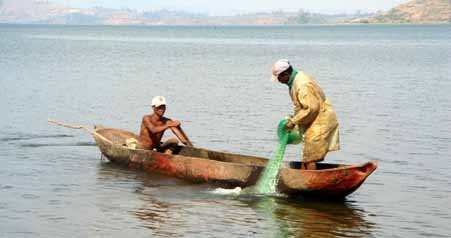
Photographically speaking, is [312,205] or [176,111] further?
[176,111]

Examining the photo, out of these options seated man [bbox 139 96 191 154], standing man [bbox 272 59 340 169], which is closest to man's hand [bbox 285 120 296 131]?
standing man [bbox 272 59 340 169]

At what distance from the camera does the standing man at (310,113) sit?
1202 centimetres

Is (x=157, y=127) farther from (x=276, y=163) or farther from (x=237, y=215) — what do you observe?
(x=237, y=215)

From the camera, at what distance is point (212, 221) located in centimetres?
1186

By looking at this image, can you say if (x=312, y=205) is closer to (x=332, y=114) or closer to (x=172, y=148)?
(x=332, y=114)

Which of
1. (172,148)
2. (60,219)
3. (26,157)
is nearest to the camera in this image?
(60,219)

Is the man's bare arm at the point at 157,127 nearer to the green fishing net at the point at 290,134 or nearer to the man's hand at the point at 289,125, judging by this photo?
the green fishing net at the point at 290,134

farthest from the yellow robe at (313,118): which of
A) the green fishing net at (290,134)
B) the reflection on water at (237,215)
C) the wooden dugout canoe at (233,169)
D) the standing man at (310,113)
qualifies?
the reflection on water at (237,215)

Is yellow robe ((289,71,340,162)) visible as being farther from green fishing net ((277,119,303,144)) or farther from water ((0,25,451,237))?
water ((0,25,451,237))

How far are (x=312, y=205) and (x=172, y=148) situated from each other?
3.72 meters

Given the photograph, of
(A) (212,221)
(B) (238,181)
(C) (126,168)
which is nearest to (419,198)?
(B) (238,181)

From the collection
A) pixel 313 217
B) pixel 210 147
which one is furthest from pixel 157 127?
pixel 210 147

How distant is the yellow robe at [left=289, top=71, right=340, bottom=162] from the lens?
12.0 meters

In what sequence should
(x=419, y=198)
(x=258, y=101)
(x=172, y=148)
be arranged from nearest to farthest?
(x=419, y=198)
(x=172, y=148)
(x=258, y=101)
